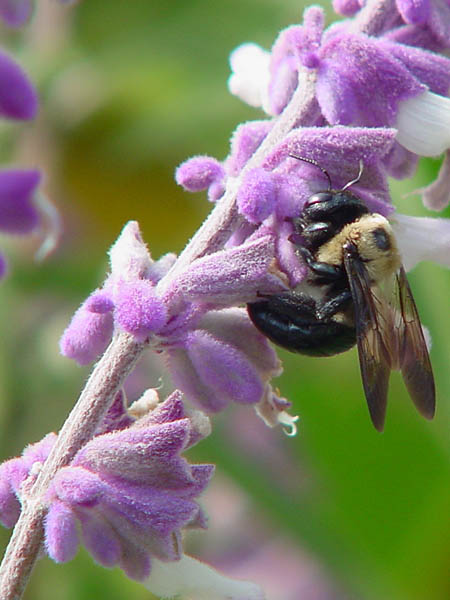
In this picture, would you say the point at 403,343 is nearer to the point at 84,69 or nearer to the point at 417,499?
the point at 417,499

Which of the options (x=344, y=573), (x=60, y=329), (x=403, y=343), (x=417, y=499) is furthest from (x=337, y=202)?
(x=60, y=329)

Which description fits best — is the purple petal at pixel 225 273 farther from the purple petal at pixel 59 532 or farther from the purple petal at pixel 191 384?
the purple petal at pixel 59 532

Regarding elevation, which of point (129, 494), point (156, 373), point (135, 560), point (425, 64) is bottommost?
point (156, 373)

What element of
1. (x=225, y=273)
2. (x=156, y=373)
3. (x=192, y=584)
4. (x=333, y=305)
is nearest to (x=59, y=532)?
(x=192, y=584)

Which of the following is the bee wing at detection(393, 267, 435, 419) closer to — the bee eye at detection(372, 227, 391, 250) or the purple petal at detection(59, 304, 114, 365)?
the bee eye at detection(372, 227, 391, 250)

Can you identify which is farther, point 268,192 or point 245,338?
point 245,338

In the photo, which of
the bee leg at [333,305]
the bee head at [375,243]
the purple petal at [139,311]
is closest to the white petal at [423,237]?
the bee head at [375,243]

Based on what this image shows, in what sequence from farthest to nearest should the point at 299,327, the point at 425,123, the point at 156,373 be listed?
1. the point at 156,373
2. the point at 299,327
3. the point at 425,123

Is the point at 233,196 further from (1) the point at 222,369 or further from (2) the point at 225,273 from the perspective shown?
(1) the point at 222,369

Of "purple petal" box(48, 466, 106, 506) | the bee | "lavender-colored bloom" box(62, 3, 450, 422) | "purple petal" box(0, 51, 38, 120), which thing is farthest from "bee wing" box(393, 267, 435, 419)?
"purple petal" box(0, 51, 38, 120)
